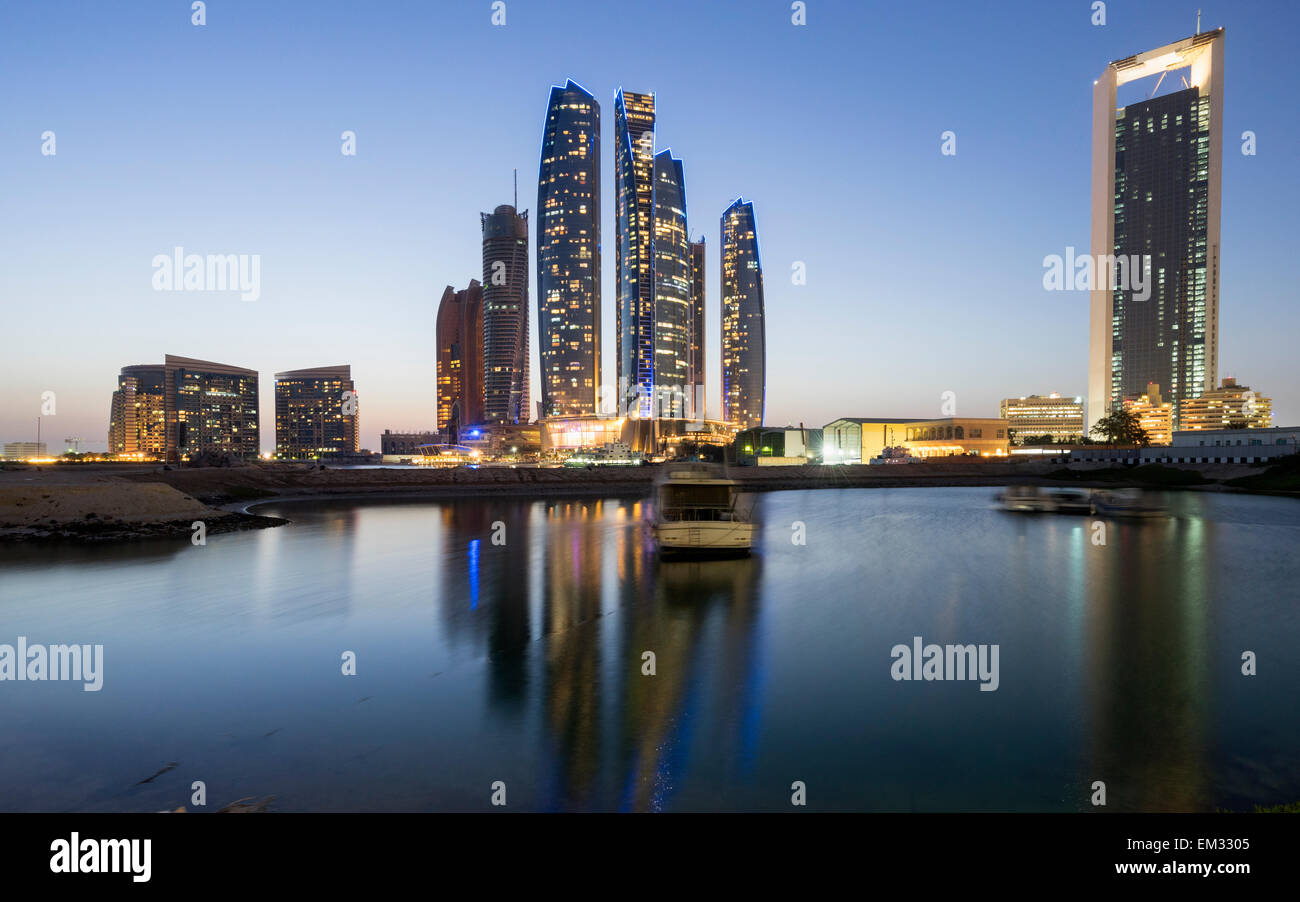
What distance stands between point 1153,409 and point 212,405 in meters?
259

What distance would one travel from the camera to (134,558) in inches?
1034

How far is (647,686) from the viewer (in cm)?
1178

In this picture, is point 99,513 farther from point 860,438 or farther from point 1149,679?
point 860,438

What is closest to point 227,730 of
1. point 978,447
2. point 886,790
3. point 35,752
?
point 35,752

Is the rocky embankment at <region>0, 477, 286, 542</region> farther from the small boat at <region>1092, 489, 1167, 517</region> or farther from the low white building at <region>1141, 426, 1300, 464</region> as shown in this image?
the low white building at <region>1141, 426, 1300, 464</region>

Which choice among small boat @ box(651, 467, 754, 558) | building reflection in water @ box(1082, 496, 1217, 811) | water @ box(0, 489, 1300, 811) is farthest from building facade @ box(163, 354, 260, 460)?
building reflection in water @ box(1082, 496, 1217, 811)

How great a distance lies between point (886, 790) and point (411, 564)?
21793mm

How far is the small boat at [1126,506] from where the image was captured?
45022 millimetres

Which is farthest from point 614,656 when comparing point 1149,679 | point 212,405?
point 212,405

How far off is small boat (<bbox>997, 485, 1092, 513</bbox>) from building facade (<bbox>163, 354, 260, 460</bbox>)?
184 meters

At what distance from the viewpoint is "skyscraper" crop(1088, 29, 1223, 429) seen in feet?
515

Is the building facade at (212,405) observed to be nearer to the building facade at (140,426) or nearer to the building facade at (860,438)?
the building facade at (140,426)

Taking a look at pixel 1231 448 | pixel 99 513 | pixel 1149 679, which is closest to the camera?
pixel 1149 679

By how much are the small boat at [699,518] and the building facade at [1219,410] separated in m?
190
